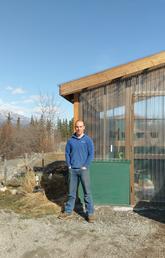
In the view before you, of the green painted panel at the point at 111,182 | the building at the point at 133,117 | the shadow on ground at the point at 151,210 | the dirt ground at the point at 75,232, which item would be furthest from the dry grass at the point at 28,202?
the shadow on ground at the point at 151,210

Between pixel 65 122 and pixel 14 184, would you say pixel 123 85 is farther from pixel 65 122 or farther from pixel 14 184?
pixel 65 122

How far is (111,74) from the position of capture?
7949 mm

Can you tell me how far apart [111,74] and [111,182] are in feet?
7.86

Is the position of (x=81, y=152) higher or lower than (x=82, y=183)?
higher

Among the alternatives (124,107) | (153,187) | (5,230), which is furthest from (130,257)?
(124,107)

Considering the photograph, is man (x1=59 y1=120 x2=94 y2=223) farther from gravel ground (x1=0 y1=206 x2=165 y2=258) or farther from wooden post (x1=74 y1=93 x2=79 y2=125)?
wooden post (x1=74 y1=93 x2=79 y2=125)

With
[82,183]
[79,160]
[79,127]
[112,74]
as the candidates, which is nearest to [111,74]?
[112,74]

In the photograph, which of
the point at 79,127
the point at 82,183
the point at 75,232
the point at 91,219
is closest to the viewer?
the point at 75,232

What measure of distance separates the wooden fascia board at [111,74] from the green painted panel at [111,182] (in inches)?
69.2

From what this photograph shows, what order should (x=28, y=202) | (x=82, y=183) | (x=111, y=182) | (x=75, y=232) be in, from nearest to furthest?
(x=75, y=232)
(x=82, y=183)
(x=111, y=182)
(x=28, y=202)

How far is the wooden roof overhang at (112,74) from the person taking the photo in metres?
7.87

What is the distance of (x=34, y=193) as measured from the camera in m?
8.80

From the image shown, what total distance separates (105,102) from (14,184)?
4279 millimetres

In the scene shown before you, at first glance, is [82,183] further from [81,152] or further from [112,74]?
→ [112,74]
